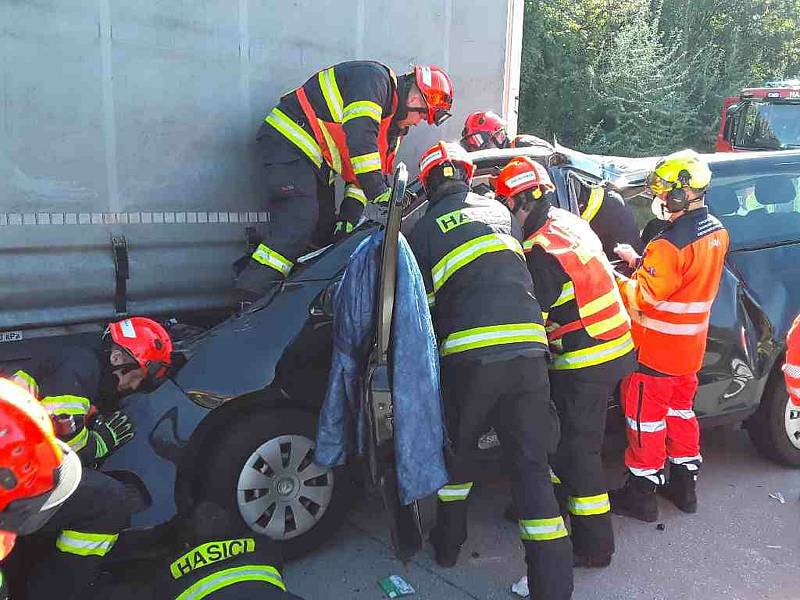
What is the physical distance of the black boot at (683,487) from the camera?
3678 mm

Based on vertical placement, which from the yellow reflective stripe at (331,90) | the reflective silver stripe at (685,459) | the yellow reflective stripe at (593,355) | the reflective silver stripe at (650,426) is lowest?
the reflective silver stripe at (685,459)

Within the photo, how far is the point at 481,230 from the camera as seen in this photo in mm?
2896

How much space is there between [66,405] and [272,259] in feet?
5.00

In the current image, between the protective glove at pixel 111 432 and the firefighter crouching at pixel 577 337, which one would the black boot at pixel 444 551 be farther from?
the protective glove at pixel 111 432

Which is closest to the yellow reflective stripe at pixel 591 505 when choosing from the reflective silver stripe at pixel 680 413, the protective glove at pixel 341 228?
the reflective silver stripe at pixel 680 413

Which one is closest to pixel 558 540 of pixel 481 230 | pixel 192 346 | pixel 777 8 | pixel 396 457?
pixel 396 457

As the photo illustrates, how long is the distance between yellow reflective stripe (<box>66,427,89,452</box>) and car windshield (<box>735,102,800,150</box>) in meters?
10.4

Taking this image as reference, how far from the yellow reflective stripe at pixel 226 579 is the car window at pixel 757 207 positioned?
2.96 meters

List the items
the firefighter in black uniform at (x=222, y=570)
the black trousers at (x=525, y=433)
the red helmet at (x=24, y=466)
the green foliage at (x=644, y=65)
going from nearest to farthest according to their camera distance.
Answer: the red helmet at (x=24, y=466) < the firefighter in black uniform at (x=222, y=570) < the black trousers at (x=525, y=433) < the green foliage at (x=644, y=65)

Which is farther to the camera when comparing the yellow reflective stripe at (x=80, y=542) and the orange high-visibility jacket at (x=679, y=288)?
the orange high-visibility jacket at (x=679, y=288)

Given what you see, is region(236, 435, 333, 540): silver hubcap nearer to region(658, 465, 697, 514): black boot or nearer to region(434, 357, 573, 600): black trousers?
region(434, 357, 573, 600): black trousers

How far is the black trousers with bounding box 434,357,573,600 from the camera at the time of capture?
2.82 meters

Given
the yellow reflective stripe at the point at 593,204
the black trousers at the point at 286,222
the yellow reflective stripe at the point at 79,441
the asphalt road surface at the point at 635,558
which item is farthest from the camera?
the black trousers at the point at 286,222

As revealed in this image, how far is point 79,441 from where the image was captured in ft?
8.90
